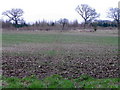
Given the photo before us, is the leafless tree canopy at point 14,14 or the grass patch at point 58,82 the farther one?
the leafless tree canopy at point 14,14

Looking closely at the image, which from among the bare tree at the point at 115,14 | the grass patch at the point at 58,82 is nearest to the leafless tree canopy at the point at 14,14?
the bare tree at the point at 115,14

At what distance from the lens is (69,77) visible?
9016 millimetres

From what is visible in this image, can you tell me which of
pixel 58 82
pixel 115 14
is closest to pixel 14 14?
pixel 115 14

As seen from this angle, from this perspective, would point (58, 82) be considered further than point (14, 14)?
No

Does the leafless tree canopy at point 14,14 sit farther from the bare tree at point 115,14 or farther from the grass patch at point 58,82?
the grass patch at point 58,82

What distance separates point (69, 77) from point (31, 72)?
176 cm

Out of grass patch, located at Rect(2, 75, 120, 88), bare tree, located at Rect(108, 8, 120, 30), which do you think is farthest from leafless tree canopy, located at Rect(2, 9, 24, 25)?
grass patch, located at Rect(2, 75, 120, 88)

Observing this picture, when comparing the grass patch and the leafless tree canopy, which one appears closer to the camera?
the grass patch

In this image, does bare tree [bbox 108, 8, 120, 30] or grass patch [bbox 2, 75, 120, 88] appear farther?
bare tree [bbox 108, 8, 120, 30]

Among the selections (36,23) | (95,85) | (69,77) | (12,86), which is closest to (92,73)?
(69,77)

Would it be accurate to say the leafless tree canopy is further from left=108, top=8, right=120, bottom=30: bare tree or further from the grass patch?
the grass patch

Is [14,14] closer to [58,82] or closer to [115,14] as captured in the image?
[115,14]

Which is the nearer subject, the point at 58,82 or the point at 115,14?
the point at 58,82

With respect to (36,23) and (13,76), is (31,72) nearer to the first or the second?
(13,76)
